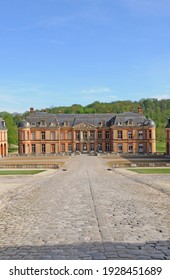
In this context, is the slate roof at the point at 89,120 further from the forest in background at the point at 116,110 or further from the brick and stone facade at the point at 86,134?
the forest in background at the point at 116,110

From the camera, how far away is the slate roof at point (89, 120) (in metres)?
77.8

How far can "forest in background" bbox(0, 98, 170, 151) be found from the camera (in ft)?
311

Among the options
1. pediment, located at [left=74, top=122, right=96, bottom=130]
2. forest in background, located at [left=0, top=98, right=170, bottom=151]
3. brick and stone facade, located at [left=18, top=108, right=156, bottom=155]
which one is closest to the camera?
brick and stone facade, located at [left=18, top=108, right=156, bottom=155]

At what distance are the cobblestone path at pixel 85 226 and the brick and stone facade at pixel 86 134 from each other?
58742 mm

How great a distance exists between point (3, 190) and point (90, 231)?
12.7m

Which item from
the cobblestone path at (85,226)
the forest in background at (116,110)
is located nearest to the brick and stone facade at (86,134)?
the forest in background at (116,110)

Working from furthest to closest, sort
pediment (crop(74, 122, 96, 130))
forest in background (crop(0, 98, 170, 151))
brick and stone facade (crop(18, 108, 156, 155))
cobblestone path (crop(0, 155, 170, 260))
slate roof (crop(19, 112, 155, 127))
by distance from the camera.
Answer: forest in background (crop(0, 98, 170, 151)) < pediment (crop(74, 122, 96, 130)) < slate roof (crop(19, 112, 155, 127)) < brick and stone facade (crop(18, 108, 156, 155)) < cobblestone path (crop(0, 155, 170, 260))

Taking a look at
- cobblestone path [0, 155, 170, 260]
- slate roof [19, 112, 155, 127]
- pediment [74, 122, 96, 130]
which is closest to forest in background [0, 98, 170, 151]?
slate roof [19, 112, 155, 127]

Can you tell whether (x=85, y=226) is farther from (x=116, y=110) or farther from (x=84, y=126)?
(x=116, y=110)

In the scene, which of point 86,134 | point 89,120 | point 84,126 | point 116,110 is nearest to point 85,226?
point 84,126

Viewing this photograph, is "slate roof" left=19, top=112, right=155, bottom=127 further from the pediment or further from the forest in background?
the forest in background

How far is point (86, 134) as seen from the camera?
3167 inches

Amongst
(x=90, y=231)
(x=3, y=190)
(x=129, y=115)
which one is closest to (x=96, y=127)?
(x=129, y=115)
